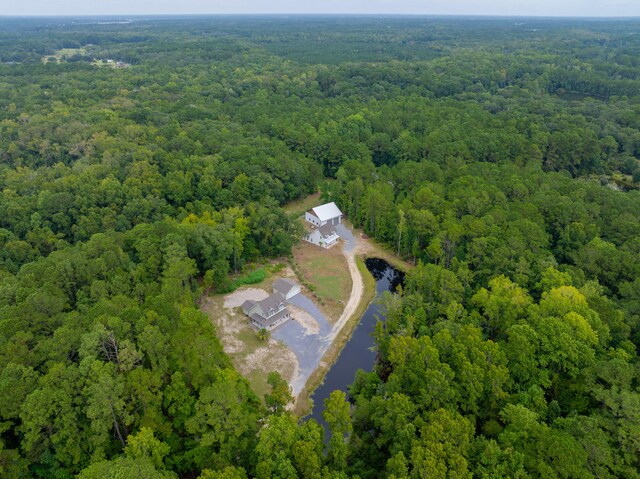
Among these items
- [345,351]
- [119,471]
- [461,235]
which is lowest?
[345,351]

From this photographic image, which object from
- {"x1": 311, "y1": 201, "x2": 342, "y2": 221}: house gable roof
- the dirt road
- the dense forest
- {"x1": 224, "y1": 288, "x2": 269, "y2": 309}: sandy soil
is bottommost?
the dirt road

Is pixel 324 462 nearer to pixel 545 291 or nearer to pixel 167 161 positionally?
pixel 545 291

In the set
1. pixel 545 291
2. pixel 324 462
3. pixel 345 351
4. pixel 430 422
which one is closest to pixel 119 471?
pixel 324 462

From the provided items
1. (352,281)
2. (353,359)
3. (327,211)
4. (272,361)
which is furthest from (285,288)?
(327,211)

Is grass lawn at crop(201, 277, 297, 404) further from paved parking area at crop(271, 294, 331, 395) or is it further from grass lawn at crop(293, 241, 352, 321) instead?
grass lawn at crop(293, 241, 352, 321)

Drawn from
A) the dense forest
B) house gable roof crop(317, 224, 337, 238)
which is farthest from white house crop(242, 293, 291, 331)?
house gable roof crop(317, 224, 337, 238)

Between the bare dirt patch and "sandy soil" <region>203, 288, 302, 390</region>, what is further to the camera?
"sandy soil" <region>203, 288, 302, 390</region>

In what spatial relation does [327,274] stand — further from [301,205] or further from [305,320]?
[301,205]
